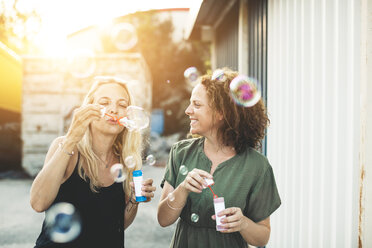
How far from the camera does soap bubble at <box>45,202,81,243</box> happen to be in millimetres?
1832

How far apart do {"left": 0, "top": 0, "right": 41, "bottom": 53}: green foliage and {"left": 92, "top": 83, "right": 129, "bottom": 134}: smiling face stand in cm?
1283

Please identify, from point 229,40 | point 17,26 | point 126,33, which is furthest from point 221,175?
point 17,26

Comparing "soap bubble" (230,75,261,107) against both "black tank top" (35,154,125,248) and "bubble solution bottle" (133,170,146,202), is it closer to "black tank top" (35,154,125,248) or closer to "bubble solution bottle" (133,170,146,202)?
"bubble solution bottle" (133,170,146,202)

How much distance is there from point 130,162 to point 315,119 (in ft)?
4.46

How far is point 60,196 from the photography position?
1882 mm

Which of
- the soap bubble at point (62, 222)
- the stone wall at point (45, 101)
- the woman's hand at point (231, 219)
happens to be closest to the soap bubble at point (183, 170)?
the woman's hand at point (231, 219)

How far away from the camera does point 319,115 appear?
215 cm

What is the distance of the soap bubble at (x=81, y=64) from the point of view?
8438 millimetres

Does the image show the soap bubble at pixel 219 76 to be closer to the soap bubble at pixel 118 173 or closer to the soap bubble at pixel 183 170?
the soap bubble at pixel 183 170

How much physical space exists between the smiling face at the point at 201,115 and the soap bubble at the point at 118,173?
63cm

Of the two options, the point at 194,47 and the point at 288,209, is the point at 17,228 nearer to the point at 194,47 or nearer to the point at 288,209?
the point at 288,209

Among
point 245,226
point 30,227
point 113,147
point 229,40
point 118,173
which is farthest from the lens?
point 229,40

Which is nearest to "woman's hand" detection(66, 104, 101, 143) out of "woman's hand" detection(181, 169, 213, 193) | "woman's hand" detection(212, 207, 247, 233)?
"woman's hand" detection(181, 169, 213, 193)

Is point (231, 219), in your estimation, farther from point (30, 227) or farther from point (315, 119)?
point (30, 227)
